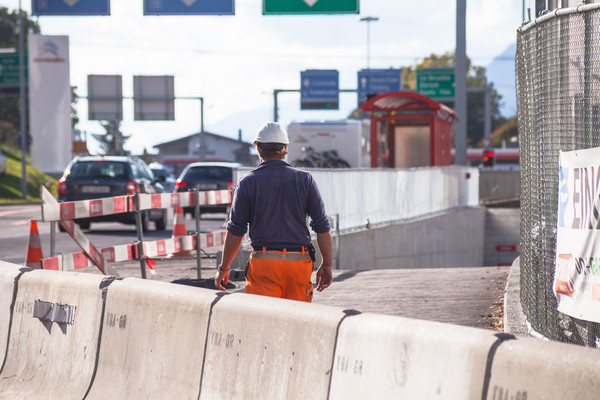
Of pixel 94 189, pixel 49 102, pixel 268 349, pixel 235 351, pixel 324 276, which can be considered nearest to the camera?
pixel 268 349

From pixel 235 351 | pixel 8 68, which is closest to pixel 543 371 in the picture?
pixel 235 351

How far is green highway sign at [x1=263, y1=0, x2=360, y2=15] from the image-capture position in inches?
932

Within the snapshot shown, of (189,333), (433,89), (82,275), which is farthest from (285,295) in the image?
(433,89)

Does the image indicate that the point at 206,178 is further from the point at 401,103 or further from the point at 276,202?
the point at 276,202

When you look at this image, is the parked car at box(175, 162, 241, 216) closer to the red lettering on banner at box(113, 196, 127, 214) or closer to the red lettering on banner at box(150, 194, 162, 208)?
the red lettering on banner at box(150, 194, 162, 208)

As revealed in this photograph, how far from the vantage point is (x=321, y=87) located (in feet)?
178

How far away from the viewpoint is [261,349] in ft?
16.9

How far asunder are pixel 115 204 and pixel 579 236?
689 cm

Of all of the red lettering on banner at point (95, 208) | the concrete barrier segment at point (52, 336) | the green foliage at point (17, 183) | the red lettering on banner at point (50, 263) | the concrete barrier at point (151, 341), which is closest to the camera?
the concrete barrier at point (151, 341)

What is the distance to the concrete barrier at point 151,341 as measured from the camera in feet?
18.2

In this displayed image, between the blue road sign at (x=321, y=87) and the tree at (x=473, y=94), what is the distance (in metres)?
49.1

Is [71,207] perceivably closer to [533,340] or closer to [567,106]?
[567,106]

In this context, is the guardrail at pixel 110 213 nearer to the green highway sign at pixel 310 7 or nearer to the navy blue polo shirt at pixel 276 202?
the navy blue polo shirt at pixel 276 202

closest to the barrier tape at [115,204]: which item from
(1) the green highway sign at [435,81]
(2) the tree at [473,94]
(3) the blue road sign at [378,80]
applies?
(1) the green highway sign at [435,81]
